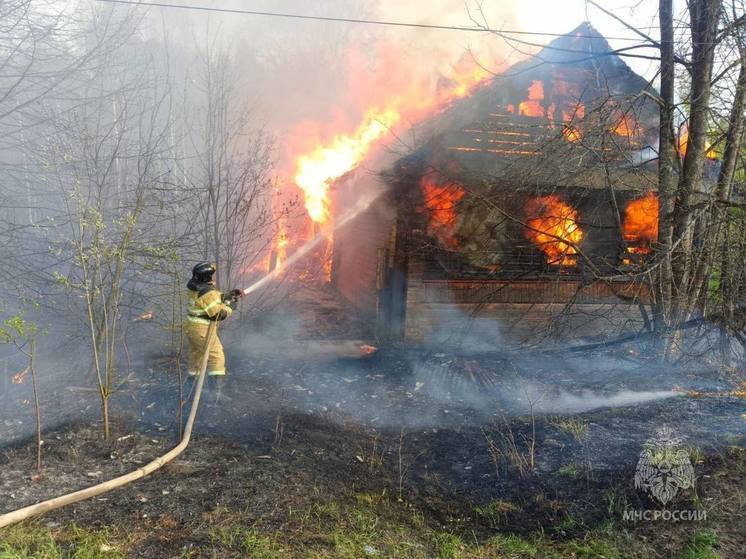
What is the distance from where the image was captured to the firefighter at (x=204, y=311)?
6020 millimetres

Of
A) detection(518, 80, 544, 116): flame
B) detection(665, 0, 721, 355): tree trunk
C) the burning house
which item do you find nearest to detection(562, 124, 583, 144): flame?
detection(665, 0, 721, 355): tree trunk

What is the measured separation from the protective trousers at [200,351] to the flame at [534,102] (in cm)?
835

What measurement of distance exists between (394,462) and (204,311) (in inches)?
118

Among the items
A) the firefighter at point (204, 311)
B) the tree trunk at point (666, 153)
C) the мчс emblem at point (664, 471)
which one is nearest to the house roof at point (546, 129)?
the tree trunk at point (666, 153)

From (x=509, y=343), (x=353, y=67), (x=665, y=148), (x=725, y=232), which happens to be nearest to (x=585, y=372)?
(x=509, y=343)

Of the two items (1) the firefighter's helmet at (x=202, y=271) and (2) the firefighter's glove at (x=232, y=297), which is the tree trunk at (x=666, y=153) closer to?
(2) the firefighter's glove at (x=232, y=297)

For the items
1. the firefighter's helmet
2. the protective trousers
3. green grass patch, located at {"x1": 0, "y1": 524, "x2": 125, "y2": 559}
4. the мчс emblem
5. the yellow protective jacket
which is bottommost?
green grass patch, located at {"x1": 0, "y1": 524, "x2": 125, "y2": 559}

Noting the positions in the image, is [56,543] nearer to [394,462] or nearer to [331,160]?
[394,462]

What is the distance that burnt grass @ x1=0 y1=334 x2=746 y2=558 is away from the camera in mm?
3715

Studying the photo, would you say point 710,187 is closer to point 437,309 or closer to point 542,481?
point 437,309

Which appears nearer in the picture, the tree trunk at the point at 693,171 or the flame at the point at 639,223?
the tree trunk at the point at 693,171

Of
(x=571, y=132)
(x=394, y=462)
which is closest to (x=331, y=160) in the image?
(x=571, y=132)

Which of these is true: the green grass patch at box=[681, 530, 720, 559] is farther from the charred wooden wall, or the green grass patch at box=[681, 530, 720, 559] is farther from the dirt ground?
the charred wooden wall

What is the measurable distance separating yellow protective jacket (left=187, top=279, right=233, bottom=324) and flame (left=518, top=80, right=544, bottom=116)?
8.09 meters
